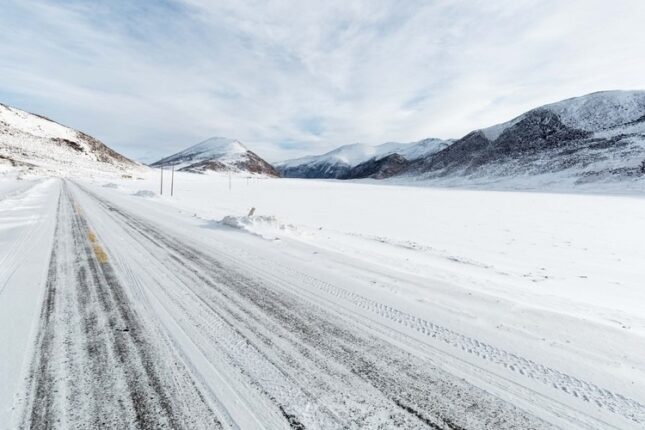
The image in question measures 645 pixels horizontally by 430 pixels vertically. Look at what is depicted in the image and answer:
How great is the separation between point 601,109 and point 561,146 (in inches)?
1083

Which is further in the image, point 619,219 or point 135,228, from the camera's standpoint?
point 619,219

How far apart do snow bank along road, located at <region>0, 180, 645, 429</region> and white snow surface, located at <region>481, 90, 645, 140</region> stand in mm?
131428

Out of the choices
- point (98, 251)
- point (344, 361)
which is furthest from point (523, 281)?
point (98, 251)

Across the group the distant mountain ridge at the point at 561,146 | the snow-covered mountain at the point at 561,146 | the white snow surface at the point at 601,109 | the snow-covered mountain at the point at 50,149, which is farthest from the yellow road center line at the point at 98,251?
the white snow surface at the point at 601,109

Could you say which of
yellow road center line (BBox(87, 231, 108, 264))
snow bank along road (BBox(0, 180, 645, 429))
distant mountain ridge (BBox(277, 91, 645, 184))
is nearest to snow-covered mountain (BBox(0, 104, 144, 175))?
yellow road center line (BBox(87, 231, 108, 264))

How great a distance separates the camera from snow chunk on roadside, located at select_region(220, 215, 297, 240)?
1145 cm

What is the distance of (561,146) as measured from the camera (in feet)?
335

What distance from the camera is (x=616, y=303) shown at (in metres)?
6.52

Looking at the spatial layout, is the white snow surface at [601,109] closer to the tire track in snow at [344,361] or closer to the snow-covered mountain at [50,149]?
the tire track in snow at [344,361]

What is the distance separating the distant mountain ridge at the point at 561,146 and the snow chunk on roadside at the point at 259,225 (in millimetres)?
76767

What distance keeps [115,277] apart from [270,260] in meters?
2.91

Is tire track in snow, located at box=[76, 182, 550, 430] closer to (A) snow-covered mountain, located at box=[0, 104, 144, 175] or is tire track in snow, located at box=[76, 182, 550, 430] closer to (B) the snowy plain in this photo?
(B) the snowy plain

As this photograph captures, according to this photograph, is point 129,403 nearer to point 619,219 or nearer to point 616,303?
point 616,303

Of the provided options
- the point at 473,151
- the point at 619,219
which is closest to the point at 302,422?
the point at 619,219
